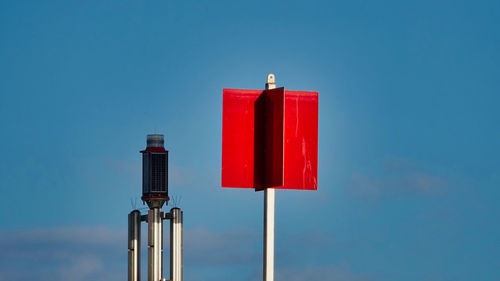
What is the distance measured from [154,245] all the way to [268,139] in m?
98.6

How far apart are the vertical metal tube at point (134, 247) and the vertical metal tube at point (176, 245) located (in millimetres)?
3519

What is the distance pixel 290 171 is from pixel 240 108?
1776mm

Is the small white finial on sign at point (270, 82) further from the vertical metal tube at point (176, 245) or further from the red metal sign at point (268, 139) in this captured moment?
the vertical metal tube at point (176, 245)

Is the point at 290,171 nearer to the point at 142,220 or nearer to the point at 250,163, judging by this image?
the point at 250,163

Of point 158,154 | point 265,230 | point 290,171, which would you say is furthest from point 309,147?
point 158,154

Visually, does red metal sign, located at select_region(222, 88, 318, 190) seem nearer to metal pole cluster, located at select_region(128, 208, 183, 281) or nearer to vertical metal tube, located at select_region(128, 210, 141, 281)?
metal pole cluster, located at select_region(128, 208, 183, 281)

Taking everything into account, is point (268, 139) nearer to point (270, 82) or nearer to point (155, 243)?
point (270, 82)

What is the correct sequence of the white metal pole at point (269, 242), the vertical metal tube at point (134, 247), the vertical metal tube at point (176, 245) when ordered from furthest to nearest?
the vertical metal tube at point (176, 245) → the vertical metal tube at point (134, 247) → the white metal pole at point (269, 242)

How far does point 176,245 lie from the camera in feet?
408

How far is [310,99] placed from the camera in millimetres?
26094

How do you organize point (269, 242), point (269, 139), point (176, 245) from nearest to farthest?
point (269, 242)
point (269, 139)
point (176, 245)

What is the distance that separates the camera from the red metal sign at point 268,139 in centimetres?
2584

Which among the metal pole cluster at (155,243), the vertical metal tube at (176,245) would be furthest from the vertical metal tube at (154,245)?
the vertical metal tube at (176,245)

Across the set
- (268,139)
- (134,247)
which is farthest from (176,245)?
(268,139)
